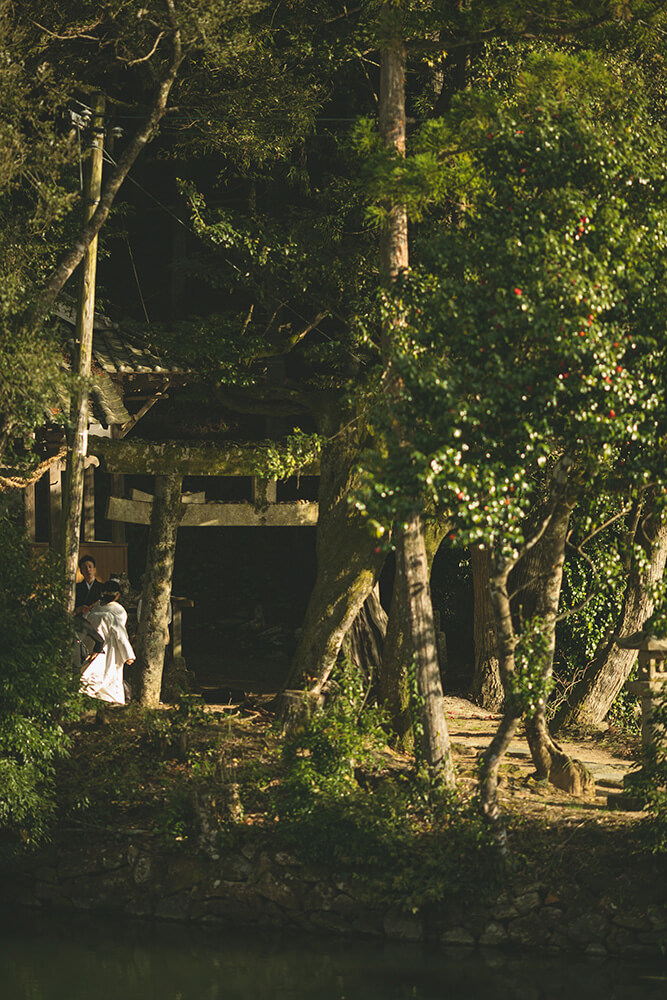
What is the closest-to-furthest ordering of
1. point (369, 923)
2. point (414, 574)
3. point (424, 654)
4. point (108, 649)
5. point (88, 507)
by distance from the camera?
1. point (369, 923)
2. point (424, 654)
3. point (414, 574)
4. point (108, 649)
5. point (88, 507)

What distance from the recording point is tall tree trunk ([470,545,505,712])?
1620 cm

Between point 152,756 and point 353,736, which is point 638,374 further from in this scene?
point 152,756

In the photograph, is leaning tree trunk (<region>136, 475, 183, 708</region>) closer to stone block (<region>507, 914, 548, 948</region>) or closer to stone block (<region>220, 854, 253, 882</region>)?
stone block (<region>220, 854, 253, 882</region>)

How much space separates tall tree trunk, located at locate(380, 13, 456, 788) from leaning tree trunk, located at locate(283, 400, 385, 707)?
5.08 feet

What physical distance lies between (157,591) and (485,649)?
4983 millimetres

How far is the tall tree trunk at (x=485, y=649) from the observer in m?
16.2

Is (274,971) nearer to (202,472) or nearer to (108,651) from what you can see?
(108,651)

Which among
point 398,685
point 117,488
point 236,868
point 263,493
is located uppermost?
point 263,493

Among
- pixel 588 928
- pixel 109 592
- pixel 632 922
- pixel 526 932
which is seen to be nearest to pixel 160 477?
pixel 109 592

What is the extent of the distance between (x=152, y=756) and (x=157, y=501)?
3.59 meters

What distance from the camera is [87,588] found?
572 inches

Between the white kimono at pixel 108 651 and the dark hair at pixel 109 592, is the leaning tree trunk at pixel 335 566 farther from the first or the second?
the dark hair at pixel 109 592

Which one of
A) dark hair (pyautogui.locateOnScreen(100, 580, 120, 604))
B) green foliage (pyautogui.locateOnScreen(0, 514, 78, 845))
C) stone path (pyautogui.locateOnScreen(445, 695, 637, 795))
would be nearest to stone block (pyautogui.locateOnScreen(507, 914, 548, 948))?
stone path (pyautogui.locateOnScreen(445, 695, 637, 795))

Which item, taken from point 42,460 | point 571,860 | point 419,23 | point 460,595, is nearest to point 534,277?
point 419,23
